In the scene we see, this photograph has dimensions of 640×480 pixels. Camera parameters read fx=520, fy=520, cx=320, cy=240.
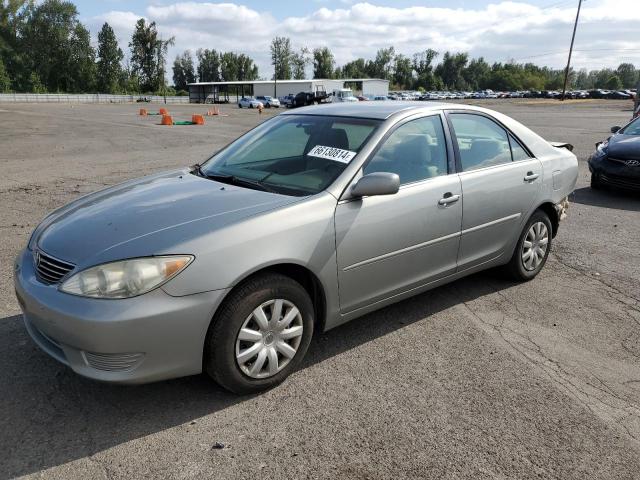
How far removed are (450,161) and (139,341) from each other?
260 cm

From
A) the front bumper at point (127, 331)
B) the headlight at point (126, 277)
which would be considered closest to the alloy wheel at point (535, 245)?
the front bumper at point (127, 331)

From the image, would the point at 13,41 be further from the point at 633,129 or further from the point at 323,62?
the point at 633,129

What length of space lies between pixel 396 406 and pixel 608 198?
760 centimetres

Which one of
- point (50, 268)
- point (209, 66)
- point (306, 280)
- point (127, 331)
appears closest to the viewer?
point (127, 331)

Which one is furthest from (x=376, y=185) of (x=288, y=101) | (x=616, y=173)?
(x=288, y=101)

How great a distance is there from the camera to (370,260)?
3.38m

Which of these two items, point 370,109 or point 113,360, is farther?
point 370,109

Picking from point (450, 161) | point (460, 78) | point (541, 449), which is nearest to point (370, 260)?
point (450, 161)

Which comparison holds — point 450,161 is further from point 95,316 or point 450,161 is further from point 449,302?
point 95,316

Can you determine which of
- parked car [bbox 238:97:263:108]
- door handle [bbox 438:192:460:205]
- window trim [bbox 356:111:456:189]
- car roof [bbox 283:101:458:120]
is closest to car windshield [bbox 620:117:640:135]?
car roof [bbox 283:101:458:120]

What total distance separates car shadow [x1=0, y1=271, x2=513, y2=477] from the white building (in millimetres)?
76371

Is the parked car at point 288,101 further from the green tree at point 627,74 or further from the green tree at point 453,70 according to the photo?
the green tree at point 627,74

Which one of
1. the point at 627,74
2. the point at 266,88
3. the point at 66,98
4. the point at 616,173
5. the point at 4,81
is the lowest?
the point at 66,98

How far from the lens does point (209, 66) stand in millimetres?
131500
